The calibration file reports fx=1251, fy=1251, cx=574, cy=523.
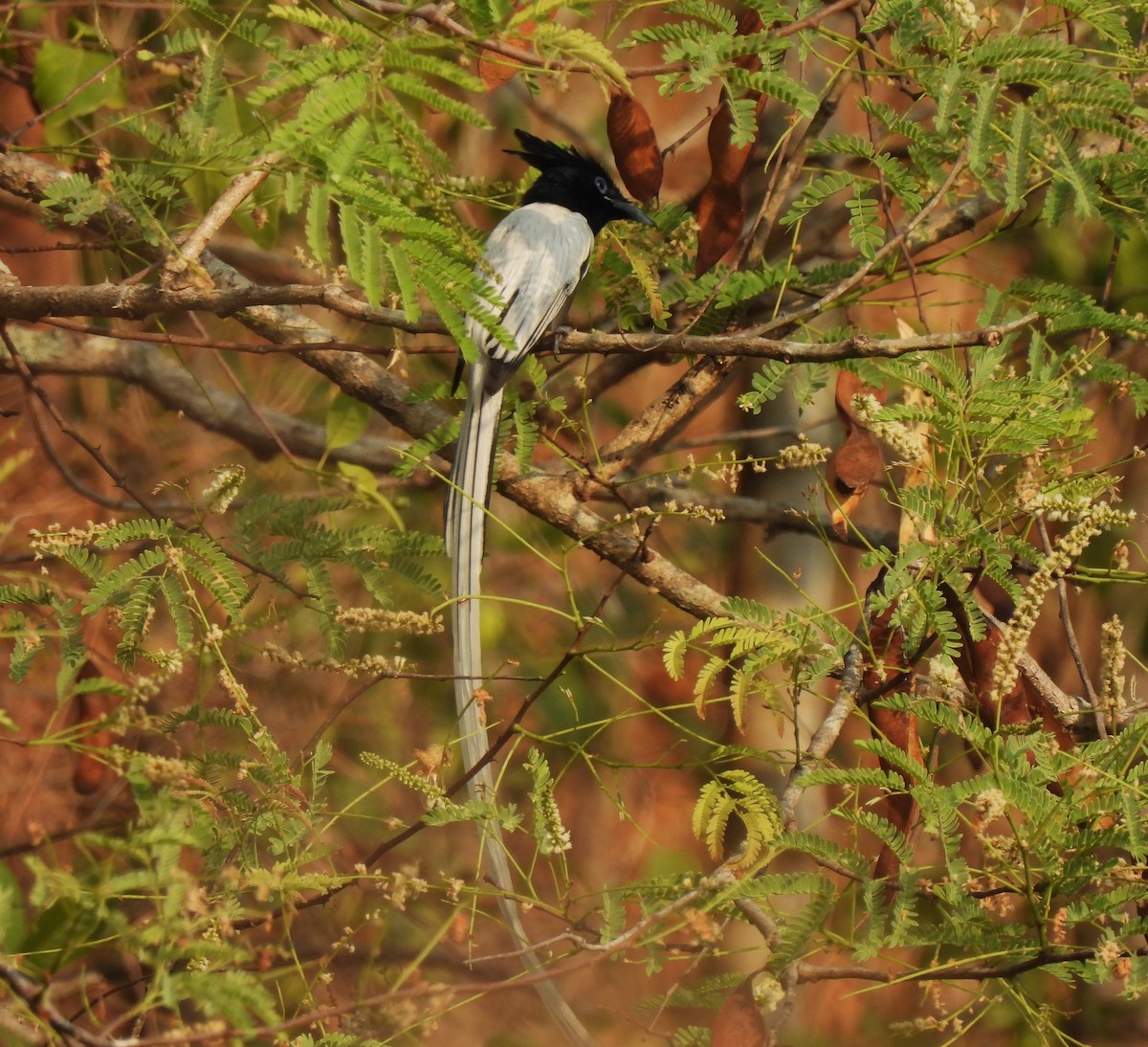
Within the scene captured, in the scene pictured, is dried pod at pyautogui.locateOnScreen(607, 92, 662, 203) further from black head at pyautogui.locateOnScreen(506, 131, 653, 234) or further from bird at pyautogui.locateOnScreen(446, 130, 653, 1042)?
black head at pyautogui.locateOnScreen(506, 131, 653, 234)

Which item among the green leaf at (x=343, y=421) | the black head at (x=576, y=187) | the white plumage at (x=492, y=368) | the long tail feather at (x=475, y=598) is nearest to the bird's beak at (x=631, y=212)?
the black head at (x=576, y=187)

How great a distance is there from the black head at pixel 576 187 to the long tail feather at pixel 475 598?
63 cm

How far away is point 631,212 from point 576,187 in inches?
8.0

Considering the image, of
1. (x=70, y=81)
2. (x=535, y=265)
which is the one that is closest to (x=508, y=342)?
(x=535, y=265)

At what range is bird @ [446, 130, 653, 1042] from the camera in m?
1.88

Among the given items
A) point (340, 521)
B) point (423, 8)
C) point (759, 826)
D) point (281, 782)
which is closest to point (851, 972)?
point (759, 826)

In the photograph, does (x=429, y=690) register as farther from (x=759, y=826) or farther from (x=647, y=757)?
(x=759, y=826)

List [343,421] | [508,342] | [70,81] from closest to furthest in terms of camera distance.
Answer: [508,342] < [70,81] < [343,421]

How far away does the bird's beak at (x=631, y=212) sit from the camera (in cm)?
253

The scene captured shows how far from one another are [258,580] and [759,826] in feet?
2.98

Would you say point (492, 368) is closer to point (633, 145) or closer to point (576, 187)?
point (633, 145)

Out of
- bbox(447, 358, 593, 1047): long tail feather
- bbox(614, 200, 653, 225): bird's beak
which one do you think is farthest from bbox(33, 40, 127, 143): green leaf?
bbox(614, 200, 653, 225): bird's beak

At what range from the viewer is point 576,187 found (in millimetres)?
2773

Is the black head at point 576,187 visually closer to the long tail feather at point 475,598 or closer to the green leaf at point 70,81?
the long tail feather at point 475,598
